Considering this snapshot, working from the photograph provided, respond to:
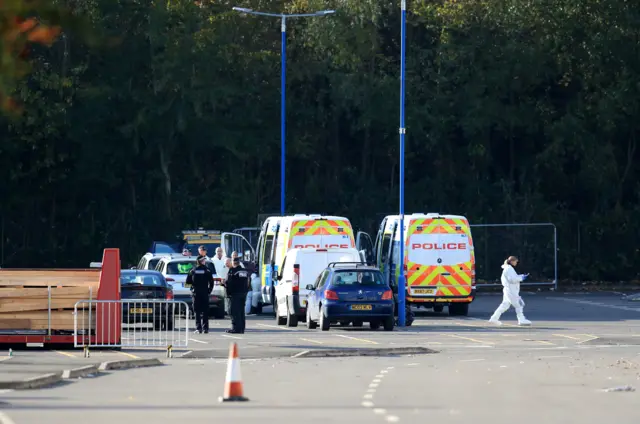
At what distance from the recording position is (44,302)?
2406 cm

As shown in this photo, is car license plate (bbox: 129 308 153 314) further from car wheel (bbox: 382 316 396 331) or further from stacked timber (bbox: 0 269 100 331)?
car wheel (bbox: 382 316 396 331)

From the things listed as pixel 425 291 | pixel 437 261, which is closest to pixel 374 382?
pixel 425 291

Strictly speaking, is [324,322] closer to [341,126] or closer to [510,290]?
[510,290]

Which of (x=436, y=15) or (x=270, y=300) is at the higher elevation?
(x=436, y=15)

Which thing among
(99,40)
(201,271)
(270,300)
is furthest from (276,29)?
(99,40)

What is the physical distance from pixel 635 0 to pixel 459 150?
9309 mm

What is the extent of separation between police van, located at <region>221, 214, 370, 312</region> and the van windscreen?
158 centimetres

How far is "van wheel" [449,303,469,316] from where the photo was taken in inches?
1478

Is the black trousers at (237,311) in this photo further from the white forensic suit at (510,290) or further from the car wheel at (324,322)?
the white forensic suit at (510,290)

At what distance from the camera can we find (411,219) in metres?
36.6

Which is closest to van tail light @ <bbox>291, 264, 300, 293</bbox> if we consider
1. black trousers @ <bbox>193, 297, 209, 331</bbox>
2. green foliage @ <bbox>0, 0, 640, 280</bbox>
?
black trousers @ <bbox>193, 297, 209, 331</bbox>

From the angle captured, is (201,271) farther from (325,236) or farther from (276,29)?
(276,29)

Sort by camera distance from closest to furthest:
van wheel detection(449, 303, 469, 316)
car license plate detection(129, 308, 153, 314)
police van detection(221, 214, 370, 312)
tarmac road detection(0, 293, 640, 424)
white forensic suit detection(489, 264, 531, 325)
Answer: tarmac road detection(0, 293, 640, 424), car license plate detection(129, 308, 153, 314), white forensic suit detection(489, 264, 531, 325), police van detection(221, 214, 370, 312), van wheel detection(449, 303, 469, 316)

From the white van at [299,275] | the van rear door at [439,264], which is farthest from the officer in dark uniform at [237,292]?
the van rear door at [439,264]
